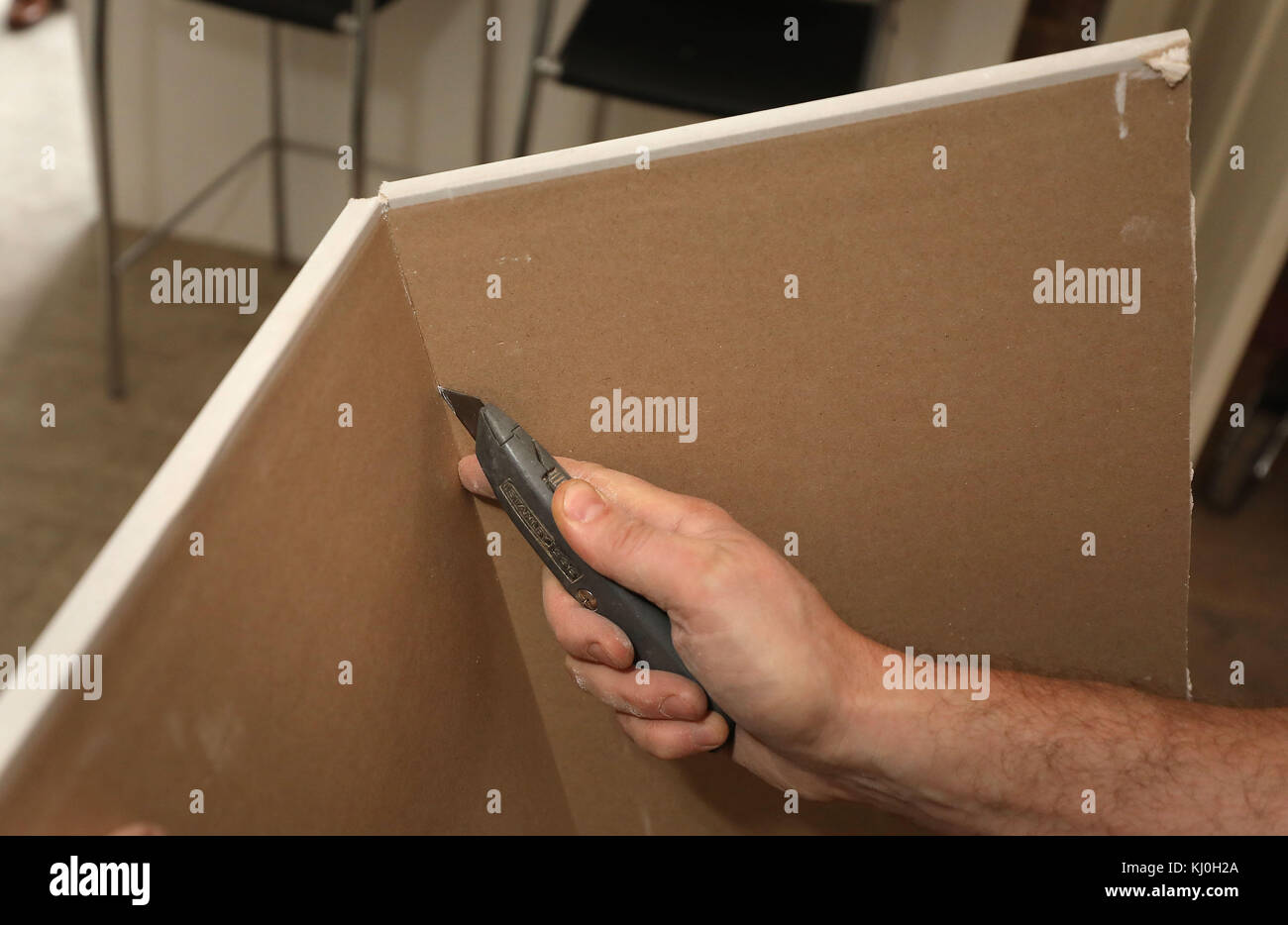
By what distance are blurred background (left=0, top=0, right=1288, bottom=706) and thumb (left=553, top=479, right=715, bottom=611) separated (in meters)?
0.79

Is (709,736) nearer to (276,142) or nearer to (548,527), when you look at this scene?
(548,527)

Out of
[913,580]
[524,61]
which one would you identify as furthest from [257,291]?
[913,580]

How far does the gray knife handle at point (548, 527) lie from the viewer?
21.2 inches

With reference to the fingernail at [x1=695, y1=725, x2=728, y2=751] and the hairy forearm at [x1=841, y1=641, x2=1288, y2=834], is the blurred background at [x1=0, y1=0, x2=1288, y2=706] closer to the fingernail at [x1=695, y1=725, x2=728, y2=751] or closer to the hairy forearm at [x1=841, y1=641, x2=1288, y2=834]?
the hairy forearm at [x1=841, y1=641, x2=1288, y2=834]

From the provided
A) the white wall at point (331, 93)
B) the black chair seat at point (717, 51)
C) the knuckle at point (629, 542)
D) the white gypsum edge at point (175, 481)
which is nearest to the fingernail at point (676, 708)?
the knuckle at point (629, 542)

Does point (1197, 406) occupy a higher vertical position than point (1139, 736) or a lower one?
higher

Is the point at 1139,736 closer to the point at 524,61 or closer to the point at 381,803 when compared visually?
the point at 381,803

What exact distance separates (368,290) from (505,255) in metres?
0.07

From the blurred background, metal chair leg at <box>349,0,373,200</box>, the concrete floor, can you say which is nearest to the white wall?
the blurred background

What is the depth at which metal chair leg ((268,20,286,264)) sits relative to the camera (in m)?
1.65

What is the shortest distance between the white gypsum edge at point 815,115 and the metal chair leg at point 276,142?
128 cm
